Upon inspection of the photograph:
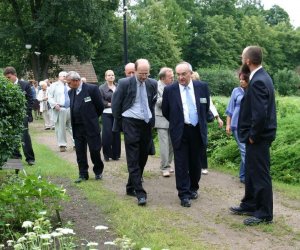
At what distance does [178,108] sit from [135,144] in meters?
0.82

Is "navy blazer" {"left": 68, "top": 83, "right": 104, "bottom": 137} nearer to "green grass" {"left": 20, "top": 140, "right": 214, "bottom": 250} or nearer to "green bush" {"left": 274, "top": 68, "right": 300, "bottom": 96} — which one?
"green grass" {"left": 20, "top": 140, "right": 214, "bottom": 250}

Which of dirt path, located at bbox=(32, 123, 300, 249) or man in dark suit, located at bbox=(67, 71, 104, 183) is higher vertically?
man in dark suit, located at bbox=(67, 71, 104, 183)

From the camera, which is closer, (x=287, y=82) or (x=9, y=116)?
(x=9, y=116)

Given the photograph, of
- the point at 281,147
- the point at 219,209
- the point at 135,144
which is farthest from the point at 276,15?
the point at 219,209

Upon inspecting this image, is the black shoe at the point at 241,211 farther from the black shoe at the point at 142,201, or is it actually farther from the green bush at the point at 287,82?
the green bush at the point at 287,82

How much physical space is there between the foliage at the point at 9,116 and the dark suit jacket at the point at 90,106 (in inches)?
47.5

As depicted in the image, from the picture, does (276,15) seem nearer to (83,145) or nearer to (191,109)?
(83,145)

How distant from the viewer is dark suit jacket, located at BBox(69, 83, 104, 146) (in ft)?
28.9

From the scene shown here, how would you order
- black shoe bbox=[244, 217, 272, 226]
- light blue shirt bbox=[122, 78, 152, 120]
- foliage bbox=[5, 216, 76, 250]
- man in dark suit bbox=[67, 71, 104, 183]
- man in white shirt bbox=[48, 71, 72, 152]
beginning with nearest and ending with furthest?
foliage bbox=[5, 216, 76, 250] < black shoe bbox=[244, 217, 272, 226] < light blue shirt bbox=[122, 78, 152, 120] < man in dark suit bbox=[67, 71, 104, 183] < man in white shirt bbox=[48, 71, 72, 152]

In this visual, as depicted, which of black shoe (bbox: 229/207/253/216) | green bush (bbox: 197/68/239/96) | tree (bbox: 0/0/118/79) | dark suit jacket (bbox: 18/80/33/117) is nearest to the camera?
black shoe (bbox: 229/207/253/216)

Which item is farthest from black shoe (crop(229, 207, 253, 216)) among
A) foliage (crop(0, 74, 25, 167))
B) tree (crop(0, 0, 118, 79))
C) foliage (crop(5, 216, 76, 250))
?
tree (crop(0, 0, 118, 79))

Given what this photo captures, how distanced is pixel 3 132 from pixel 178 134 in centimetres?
257

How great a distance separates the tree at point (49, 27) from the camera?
115 ft

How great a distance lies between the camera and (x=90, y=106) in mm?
8875
